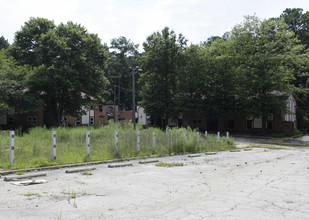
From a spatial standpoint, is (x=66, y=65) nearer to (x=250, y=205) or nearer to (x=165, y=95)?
(x=165, y=95)

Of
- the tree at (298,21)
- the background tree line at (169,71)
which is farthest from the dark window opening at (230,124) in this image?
the tree at (298,21)

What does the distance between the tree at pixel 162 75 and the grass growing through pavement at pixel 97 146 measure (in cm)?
2238

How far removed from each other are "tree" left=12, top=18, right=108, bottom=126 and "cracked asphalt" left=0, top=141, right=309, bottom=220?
2403 cm

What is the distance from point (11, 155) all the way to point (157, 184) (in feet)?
18.5

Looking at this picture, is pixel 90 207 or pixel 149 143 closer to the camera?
pixel 90 207

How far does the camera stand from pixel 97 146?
584 inches

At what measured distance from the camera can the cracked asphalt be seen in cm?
518

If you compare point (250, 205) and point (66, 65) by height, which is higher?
point (66, 65)

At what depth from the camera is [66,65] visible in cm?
3262

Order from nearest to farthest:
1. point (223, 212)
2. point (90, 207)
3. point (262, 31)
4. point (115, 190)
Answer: point (223, 212), point (90, 207), point (115, 190), point (262, 31)

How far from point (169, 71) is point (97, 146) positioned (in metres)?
31.6

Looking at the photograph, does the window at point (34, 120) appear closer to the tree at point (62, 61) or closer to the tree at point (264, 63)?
the tree at point (62, 61)

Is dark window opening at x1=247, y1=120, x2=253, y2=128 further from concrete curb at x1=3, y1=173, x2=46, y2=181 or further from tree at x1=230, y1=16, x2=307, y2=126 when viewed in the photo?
concrete curb at x1=3, y1=173, x2=46, y2=181

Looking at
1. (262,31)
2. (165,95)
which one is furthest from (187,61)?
(262,31)
